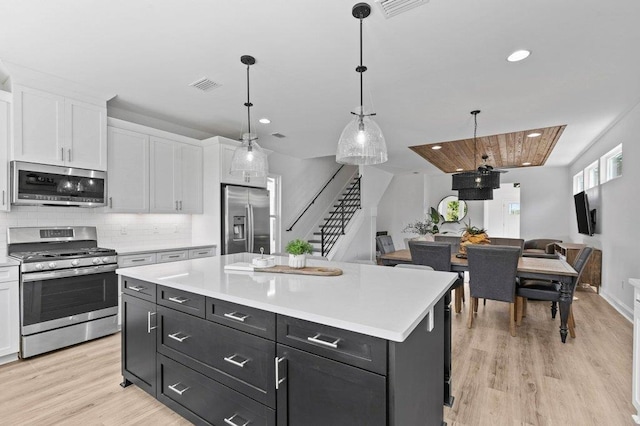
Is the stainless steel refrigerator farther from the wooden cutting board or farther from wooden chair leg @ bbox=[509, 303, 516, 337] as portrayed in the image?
wooden chair leg @ bbox=[509, 303, 516, 337]

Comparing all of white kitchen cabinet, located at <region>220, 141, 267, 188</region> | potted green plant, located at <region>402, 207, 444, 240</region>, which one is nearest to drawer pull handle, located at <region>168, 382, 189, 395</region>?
white kitchen cabinet, located at <region>220, 141, 267, 188</region>

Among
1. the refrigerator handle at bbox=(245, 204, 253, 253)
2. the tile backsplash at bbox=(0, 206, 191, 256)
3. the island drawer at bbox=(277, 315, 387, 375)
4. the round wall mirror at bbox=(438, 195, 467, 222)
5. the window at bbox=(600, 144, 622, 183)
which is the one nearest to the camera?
the island drawer at bbox=(277, 315, 387, 375)

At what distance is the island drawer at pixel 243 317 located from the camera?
1602mm

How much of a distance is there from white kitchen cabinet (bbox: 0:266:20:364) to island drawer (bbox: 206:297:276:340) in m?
2.43

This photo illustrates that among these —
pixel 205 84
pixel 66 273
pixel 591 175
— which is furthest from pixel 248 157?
pixel 591 175

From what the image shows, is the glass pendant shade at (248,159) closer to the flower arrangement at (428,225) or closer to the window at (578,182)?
the window at (578,182)

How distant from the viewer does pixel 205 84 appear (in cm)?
329

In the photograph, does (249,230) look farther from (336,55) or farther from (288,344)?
(288,344)

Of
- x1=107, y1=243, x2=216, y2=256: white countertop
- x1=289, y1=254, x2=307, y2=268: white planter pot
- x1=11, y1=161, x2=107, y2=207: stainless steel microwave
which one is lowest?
x1=107, y1=243, x2=216, y2=256: white countertop

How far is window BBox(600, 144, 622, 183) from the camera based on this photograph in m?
4.52

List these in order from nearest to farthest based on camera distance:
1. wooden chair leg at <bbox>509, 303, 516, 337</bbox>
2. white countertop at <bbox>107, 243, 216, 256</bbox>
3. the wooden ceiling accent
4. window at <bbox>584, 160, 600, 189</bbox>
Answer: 1. wooden chair leg at <bbox>509, 303, 516, 337</bbox>
2. white countertop at <bbox>107, 243, 216, 256</bbox>
3. the wooden ceiling accent
4. window at <bbox>584, 160, 600, 189</bbox>

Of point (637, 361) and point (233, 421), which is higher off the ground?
point (637, 361)

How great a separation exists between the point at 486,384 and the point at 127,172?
4378 millimetres

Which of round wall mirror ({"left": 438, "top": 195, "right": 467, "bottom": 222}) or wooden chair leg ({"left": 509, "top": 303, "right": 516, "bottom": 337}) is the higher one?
round wall mirror ({"left": 438, "top": 195, "right": 467, "bottom": 222})
